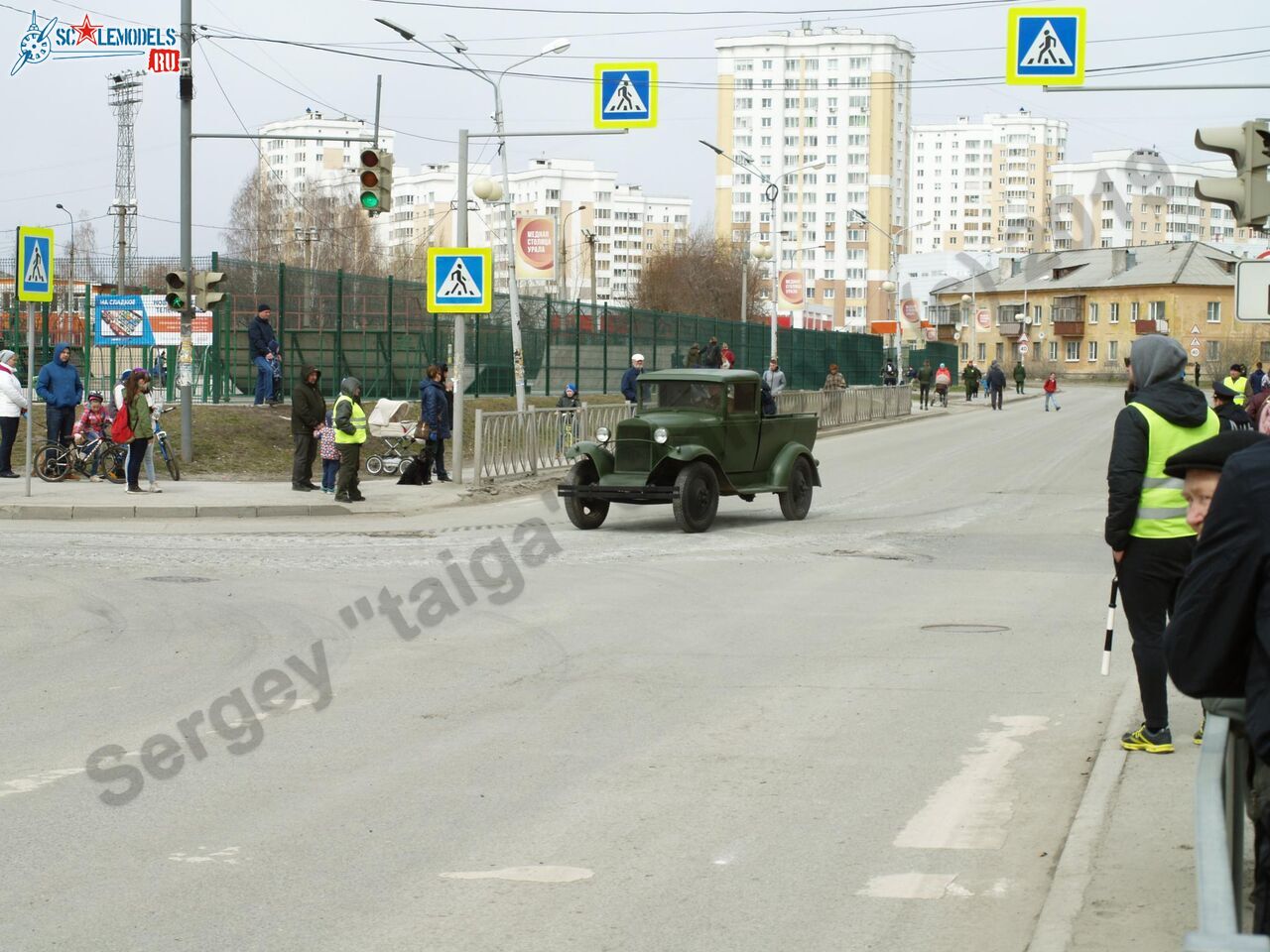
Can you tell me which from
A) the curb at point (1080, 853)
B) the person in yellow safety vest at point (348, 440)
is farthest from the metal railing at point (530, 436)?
the curb at point (1080, 853)

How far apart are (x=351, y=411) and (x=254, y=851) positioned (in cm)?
1605

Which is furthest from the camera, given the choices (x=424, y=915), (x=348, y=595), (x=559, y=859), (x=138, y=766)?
(x=348, y=595)

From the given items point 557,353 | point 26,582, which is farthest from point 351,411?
point 557,353

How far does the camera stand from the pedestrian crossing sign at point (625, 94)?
23.9m

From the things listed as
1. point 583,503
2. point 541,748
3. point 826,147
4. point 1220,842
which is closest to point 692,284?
point 826,147

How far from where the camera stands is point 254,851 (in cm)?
579

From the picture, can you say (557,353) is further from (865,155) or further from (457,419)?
(865,155)

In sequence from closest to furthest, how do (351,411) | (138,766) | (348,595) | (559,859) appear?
(559,859)
(138,766)
(348,595)
(351,411)

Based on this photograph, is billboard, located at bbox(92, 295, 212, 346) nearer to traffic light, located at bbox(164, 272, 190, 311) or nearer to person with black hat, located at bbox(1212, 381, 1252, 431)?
traffic light, located at bbox(164, 272, 190, 311)

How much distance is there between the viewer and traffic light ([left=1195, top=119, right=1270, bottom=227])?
1056 centimetres

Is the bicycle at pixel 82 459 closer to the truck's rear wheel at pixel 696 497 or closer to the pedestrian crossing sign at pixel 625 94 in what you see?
the pedestrian crossing sign at pixel 625 94

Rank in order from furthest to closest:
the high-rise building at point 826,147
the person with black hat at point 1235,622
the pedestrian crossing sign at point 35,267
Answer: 1. the high-rise building at point 826,147
2. the pedestrian crossing sign at point 35,267
3. the person with black hat at point 1235,622

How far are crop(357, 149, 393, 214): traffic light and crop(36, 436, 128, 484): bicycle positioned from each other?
5.37m

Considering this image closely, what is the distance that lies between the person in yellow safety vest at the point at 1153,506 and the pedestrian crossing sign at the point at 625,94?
17416 millimetres
